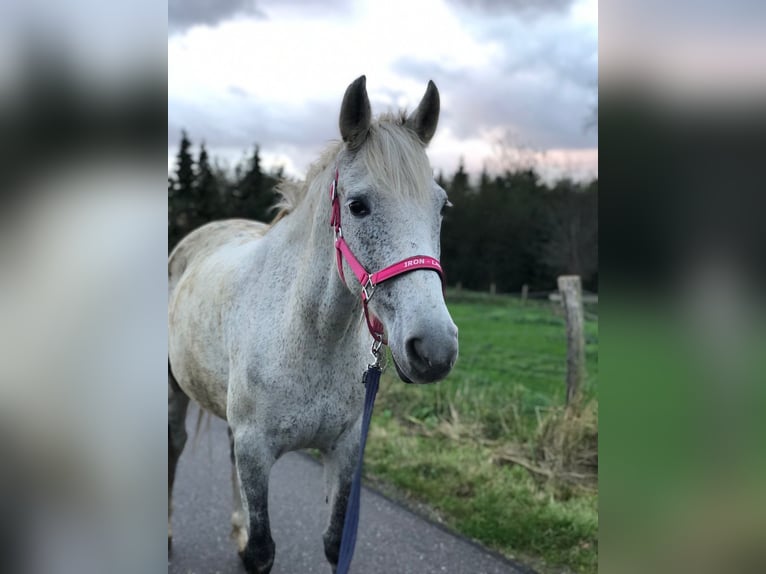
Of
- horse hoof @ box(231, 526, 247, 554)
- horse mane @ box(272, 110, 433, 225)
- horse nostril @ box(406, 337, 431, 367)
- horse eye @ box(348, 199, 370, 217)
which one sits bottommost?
horse hoof @ box(231, 526, 247, 554)

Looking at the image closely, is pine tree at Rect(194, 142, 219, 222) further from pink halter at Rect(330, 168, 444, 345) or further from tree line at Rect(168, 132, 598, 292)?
pink halter at Rect(330, 168, 444, 345)

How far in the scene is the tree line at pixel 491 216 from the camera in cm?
1128

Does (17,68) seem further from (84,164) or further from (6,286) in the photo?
(6,286)

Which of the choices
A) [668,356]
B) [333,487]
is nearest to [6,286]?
[668,356]

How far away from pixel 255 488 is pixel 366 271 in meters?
1.17

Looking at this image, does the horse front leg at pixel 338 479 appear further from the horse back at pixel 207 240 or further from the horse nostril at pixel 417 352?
the horse back at pixel 207 240

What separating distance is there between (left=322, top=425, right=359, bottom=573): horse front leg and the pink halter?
73 cm

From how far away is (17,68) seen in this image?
67 cm

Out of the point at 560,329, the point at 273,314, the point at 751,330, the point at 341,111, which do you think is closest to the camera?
the point at 751,330

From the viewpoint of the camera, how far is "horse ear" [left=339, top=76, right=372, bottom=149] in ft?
6.23

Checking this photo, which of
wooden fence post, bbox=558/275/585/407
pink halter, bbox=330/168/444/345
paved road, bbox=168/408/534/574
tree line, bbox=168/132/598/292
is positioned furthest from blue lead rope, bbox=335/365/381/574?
tree line, bbox=168/132/598/292

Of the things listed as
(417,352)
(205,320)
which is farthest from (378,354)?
(205,320)

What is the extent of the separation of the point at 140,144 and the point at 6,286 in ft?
0.80

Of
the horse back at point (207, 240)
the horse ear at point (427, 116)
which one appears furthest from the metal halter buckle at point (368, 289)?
→ the horse back at point (207, 240)
